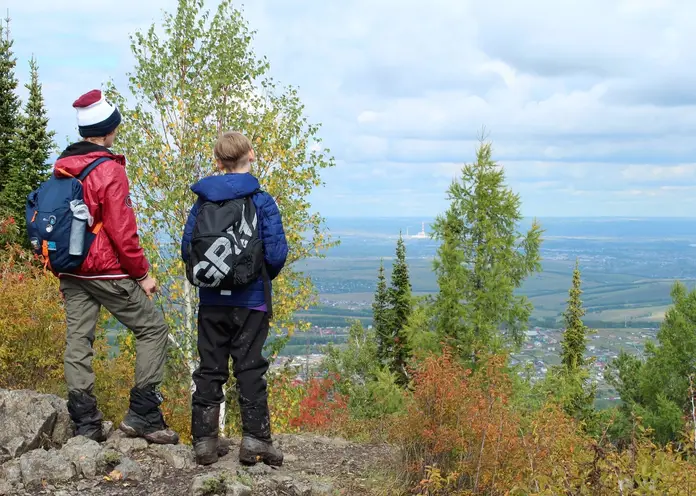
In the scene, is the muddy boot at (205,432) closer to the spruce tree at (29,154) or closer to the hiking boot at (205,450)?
the hiking boot at (205,450)

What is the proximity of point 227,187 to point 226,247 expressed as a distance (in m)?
0.48

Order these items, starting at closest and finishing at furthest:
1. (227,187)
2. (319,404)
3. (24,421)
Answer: (227,187) < (24,421) < (319,404)

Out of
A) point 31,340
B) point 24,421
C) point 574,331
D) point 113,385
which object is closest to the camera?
point 24,421

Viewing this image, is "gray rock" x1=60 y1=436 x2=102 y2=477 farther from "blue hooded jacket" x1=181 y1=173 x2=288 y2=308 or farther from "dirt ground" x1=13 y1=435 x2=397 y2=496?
"blue hooded jacket" x1=181 y1=173 x2=288 y2=308

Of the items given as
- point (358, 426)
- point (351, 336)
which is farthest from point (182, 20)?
point (351, 336)

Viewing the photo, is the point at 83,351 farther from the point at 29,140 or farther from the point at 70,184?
the point at 29,140

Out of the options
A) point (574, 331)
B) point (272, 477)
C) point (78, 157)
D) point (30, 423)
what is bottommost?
point (574, 331)

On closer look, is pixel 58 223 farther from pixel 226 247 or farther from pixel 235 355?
pixel 235 355

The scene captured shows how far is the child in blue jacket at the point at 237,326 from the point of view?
4773mm

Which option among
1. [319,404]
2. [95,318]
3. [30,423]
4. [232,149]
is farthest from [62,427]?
[319,404]

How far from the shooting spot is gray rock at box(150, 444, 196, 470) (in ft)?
16.4

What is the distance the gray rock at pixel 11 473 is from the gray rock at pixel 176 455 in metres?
0.99

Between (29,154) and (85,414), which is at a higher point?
(29,154)

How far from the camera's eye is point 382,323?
32.2m
